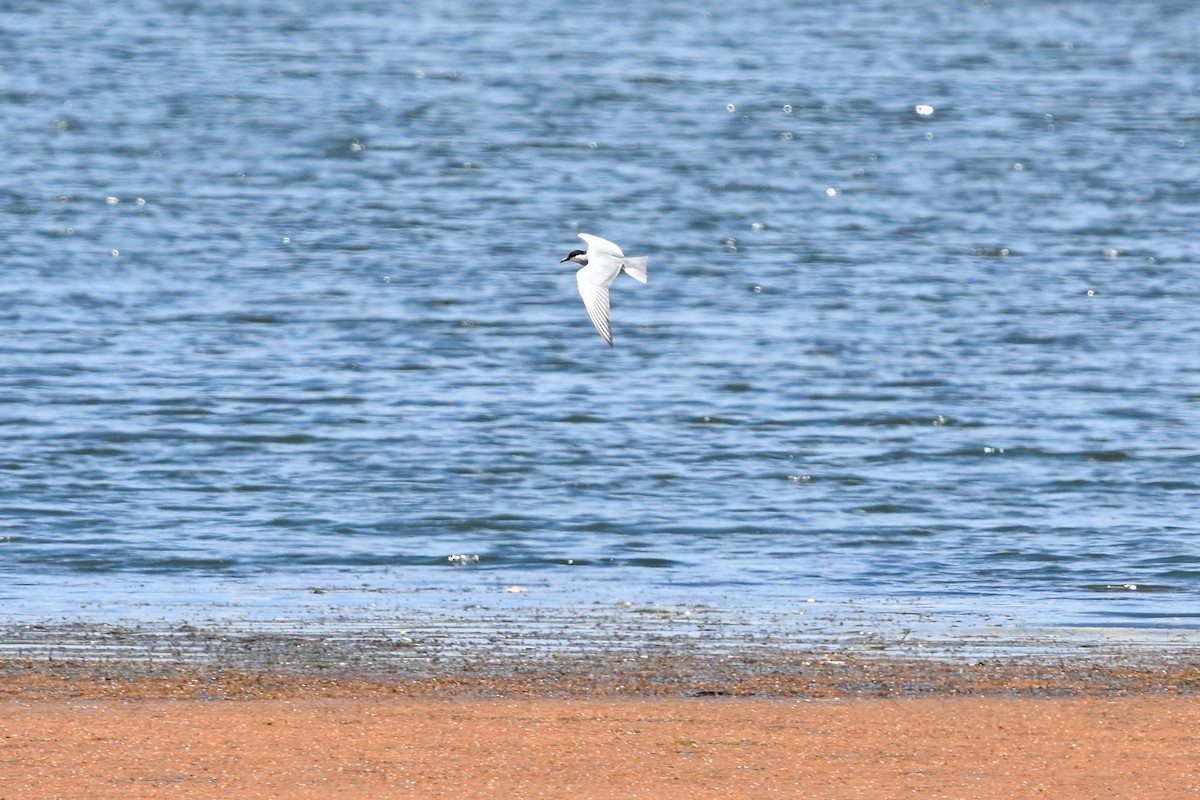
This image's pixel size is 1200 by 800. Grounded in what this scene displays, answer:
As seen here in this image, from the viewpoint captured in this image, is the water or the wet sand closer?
the wet sand

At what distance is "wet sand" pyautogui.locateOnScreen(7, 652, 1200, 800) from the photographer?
909 cm

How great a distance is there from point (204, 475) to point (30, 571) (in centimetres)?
403

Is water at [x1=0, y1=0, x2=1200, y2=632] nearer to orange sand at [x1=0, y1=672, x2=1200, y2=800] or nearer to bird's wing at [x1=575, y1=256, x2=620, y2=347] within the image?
bird's wing at [x1=575, y1=256, x2=620, y2=347]

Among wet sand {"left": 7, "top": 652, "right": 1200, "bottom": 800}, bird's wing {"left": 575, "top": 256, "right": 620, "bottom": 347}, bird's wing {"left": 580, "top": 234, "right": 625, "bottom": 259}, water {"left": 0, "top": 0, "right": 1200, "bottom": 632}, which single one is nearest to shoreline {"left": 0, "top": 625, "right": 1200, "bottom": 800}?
wet sand {"left": 7, "top": 652, "right": 1200, "bottom": 800}

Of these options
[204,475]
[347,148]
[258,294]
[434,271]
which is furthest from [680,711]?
[347,148]

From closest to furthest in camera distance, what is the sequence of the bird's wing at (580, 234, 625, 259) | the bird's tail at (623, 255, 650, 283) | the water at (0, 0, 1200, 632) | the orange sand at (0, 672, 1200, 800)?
the orange sand at (0, 672, 1200, 800)
the bird's tail at (623, 255, 650, 283)
the bird's wing at (580, 234, 625, 259)
the water at (0, 0, 1200, 632)

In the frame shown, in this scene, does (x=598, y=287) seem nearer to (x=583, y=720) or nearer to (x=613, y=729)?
(x=583, y=720)

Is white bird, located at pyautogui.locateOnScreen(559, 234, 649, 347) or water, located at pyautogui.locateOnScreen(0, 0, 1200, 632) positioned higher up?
white bird, located at pyautogui.locateOnScreen(559, 234, 649, 347)

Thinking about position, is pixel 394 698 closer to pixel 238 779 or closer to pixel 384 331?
pixel 238 779

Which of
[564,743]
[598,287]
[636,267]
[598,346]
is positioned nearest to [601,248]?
[598,287]

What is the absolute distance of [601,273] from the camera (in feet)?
41.8

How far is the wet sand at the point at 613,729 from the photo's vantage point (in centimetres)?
909

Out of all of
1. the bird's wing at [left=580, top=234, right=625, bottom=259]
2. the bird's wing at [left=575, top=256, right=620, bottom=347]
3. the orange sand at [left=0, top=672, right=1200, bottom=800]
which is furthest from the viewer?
the bird's wing at [left=580, top=234, right=625, bottom=259]

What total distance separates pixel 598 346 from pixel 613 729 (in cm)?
1595
